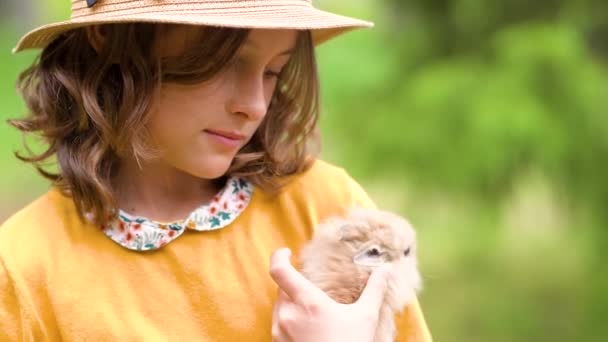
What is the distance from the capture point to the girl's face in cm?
98

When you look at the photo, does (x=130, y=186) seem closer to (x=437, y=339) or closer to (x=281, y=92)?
(x=281, y=92)

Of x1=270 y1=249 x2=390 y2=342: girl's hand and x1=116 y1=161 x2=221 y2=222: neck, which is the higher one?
x1=116 y1=161 x2=221 y2=222: neck

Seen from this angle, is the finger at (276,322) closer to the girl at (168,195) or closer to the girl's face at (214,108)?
the girl at (168,195)

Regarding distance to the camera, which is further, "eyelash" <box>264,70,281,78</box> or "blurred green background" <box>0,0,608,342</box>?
"blurred green background" <box>0,0,608,342</box>

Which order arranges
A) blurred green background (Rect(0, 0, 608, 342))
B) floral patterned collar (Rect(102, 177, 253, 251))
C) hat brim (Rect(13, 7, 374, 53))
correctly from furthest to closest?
→ blurred green background (Rect(0, 0, 608, 342)), floral patterned collar (Rect(102, 177, 253, 251)), hat brim (Rect(13, 7, 374, 53))

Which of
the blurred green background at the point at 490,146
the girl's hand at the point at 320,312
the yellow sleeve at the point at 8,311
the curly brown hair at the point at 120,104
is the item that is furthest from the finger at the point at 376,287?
the blurred green background at the point at 490,146

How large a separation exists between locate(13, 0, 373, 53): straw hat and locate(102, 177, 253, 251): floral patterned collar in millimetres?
258

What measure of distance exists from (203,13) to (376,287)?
0.38 m

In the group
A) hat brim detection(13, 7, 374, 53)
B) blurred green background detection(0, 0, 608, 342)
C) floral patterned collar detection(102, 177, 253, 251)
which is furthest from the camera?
blurred green background detection(0, 0, 608, 342)

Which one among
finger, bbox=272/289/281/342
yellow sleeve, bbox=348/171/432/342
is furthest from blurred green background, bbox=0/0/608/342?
finger, bbox=272/289/281/342

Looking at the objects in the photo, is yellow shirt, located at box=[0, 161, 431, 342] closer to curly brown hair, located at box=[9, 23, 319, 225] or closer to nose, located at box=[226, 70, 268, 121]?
curly brown hair, located at box=[9, 23, 319, 225]

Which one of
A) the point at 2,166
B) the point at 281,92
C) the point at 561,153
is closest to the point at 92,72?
the point at 281,92

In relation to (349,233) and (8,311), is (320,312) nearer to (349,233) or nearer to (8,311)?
(349,233)

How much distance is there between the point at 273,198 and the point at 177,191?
0.44ft
